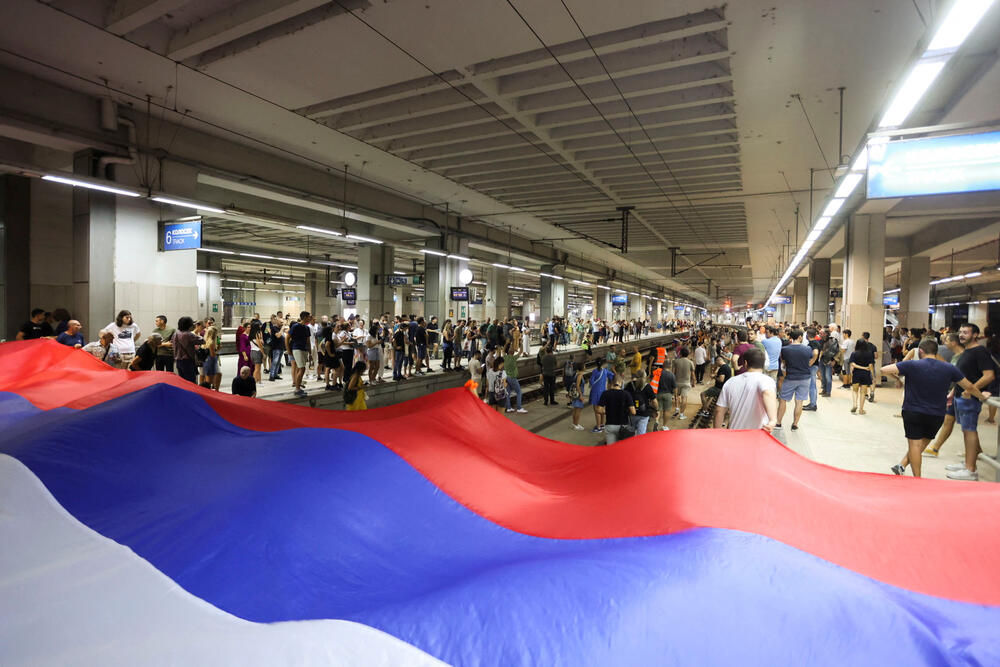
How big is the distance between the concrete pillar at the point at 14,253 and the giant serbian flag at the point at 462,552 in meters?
13.1

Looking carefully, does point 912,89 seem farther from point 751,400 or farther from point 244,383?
point 244,383

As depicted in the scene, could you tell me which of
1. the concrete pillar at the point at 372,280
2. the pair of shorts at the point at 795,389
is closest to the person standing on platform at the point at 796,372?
the pair of shorts at the point at 795,389

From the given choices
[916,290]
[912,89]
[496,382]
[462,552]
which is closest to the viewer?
[462,552]

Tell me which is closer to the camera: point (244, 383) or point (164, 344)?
point (244, 383)

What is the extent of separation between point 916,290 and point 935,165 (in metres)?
18.7

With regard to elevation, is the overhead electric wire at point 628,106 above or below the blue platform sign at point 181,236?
above

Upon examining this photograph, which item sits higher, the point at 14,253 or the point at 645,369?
the point at 14,253

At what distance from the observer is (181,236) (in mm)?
10094

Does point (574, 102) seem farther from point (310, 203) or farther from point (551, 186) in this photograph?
point (310, 203)

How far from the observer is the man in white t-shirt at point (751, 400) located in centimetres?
486

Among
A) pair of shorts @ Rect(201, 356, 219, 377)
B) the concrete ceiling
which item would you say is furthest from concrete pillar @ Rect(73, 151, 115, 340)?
the concrete ceiling

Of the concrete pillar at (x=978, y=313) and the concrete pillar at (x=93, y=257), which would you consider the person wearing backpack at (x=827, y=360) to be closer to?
the concrete pillar at (x=93, y=257)

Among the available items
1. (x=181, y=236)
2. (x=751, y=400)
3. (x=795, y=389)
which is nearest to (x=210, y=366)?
(x=181, y=236)

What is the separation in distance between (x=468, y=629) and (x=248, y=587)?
1224 mm
